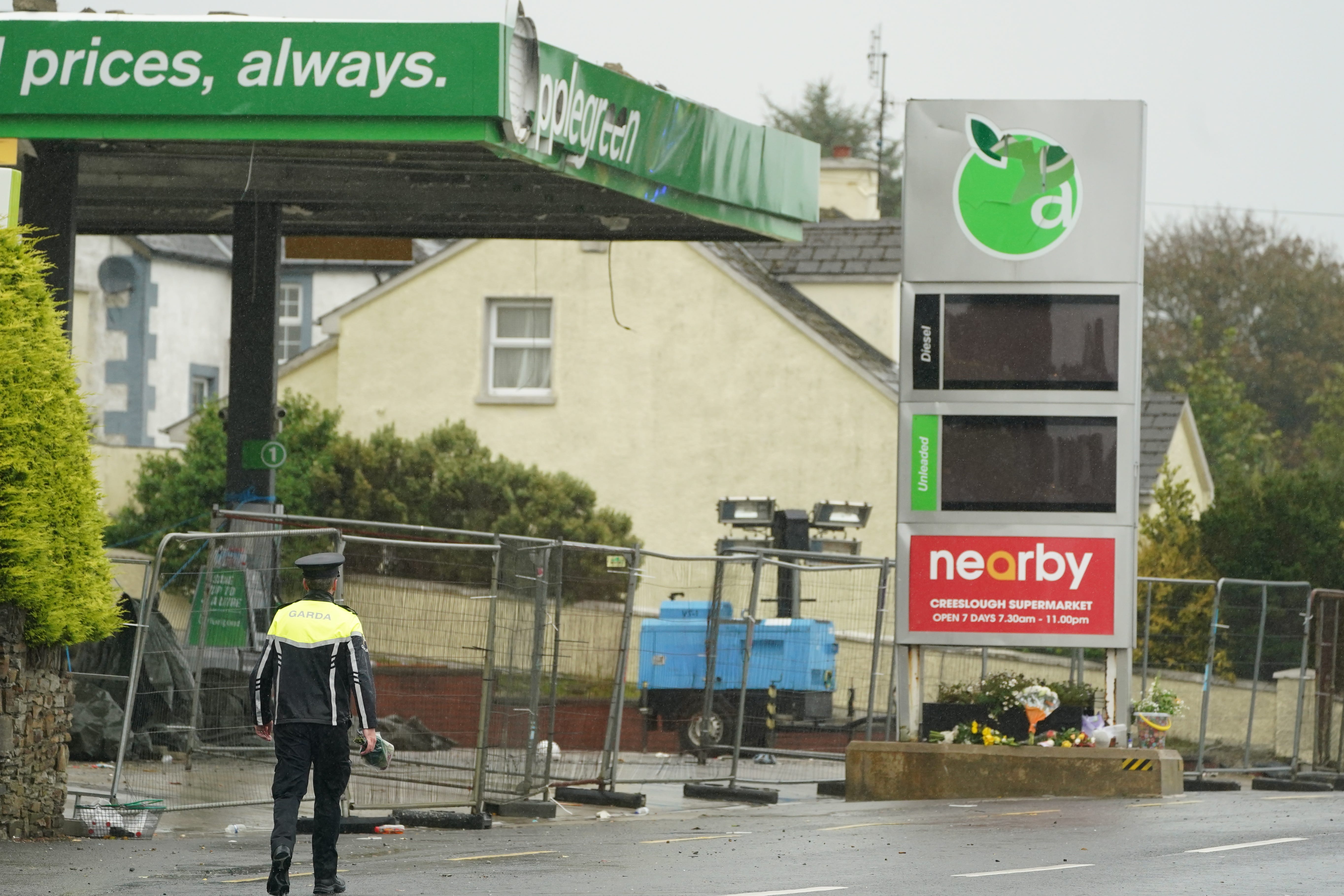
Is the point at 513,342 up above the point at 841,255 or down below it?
below

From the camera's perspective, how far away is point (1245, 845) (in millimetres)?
12461

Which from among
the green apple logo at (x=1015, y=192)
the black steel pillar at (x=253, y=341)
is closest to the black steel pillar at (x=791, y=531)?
the black steel pillar at (x=253, y=341)

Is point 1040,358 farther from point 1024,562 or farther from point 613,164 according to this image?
point 613,164

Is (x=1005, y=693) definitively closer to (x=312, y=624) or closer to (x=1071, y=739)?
(x=1071, y=739)

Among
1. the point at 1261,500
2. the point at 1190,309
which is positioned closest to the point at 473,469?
the point at 1261,500

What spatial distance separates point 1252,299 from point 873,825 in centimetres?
5331

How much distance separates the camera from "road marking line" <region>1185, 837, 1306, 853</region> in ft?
Answer: 39.6

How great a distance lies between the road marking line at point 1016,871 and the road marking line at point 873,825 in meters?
2.61

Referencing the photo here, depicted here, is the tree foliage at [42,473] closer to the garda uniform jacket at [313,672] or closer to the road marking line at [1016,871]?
the garda uniform jacket at [313,672]

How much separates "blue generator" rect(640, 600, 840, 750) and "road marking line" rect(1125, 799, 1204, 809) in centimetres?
396

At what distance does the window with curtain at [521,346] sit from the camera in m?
35.6

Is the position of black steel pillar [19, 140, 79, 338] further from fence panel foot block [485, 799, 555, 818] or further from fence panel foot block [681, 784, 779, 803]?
fence panel foot block [681, 784, 779, 803]

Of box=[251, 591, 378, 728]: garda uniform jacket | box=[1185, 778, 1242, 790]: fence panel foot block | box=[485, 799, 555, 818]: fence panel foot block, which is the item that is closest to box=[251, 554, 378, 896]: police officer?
box=[251, 591, 378, 728]: garda uniform jacket

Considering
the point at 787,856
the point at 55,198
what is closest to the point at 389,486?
the point at 55,198
